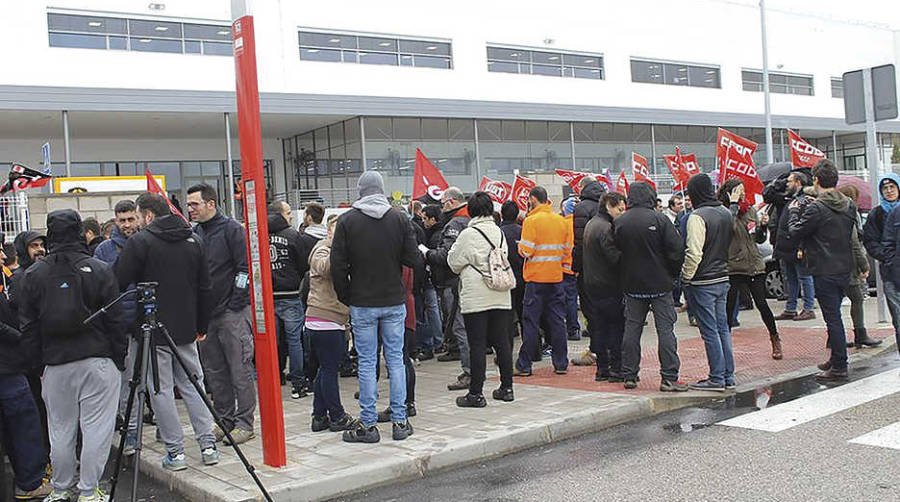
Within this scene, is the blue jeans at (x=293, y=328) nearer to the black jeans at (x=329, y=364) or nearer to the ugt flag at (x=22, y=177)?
the black jeans at (x=329, y=364)

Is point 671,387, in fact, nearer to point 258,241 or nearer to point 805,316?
point 258,241

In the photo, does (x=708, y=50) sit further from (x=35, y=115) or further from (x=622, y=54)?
(x=35, y=115)

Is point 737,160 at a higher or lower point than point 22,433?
higher

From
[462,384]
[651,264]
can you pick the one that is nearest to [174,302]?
[462,384]

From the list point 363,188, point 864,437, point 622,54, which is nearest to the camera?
point 864,437

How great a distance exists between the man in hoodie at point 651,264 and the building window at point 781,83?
115 ft

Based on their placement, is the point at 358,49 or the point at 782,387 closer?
the point at 782,387

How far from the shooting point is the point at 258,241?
615 centimetres

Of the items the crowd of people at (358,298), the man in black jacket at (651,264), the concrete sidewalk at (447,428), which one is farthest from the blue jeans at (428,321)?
the man in black jacket at (651,264)

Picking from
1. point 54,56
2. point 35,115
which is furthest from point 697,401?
point 54,56

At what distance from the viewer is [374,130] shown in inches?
1133

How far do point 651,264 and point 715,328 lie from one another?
36.3 inches

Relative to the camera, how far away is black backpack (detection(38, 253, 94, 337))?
5.52m

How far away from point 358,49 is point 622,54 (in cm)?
1269
